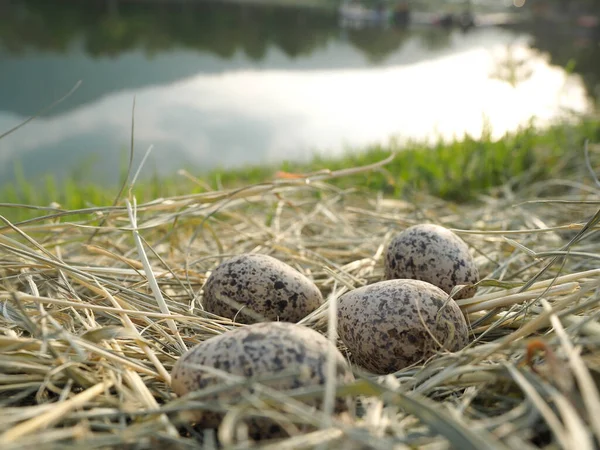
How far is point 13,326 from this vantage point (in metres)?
1.44

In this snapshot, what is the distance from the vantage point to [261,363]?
1.15 metres

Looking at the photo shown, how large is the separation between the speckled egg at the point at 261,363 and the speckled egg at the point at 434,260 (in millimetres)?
756

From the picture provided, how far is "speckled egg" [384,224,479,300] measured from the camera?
6.18 feet

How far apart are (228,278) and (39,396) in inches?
27.2

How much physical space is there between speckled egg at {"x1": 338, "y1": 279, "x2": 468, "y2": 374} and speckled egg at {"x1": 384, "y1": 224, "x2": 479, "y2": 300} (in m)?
0.32

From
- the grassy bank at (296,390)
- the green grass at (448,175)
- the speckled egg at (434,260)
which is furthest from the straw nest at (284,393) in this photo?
the green grass at (448,175)

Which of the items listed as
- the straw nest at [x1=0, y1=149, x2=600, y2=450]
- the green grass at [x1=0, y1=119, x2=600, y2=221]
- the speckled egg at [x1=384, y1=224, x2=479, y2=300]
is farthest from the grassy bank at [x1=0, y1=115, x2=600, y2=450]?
the green grass at [x1=0, y1=119, x2=600, y2=221]

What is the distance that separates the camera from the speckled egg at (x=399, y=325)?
1486mm

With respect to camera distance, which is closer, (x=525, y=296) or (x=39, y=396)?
(x=39, y=396)

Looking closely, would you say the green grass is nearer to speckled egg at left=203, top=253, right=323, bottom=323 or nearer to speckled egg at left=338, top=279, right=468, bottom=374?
speckled egg at left=203, top=253, right=323, bottom=323

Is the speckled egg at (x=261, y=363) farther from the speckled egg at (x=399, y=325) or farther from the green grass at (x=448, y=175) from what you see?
the green grass at (x=448, y=175)

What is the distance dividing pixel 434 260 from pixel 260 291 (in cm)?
58

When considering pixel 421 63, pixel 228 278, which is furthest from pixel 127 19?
pixel 228 278

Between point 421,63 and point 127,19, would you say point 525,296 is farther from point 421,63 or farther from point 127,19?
point 127,19
